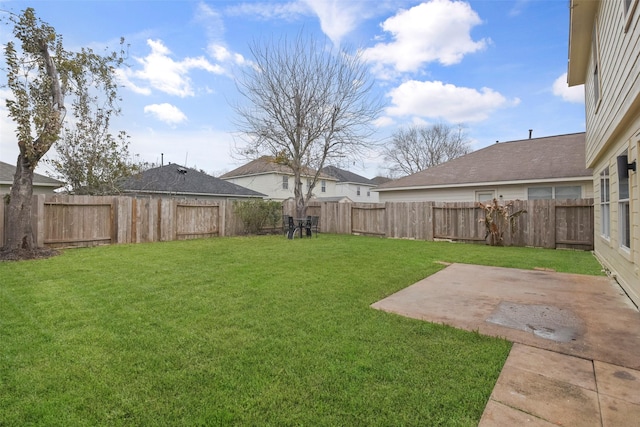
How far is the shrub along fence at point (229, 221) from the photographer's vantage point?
336 inches

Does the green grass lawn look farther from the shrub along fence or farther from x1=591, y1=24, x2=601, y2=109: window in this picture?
x1=591, y1=24, x2=601, y2=109: window

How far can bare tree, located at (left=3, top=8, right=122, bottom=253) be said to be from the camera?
6.99 meters

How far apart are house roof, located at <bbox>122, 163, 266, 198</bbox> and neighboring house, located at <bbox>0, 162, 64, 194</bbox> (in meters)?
2.65

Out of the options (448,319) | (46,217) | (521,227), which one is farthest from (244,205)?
(448,319)

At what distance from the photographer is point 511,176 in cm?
1240

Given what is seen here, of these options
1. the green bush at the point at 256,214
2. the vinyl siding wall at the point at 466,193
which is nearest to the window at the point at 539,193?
the vinyl siding wall at the point at 466,193

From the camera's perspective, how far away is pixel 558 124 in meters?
19.3

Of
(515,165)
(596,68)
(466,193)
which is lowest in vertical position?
(466,193)

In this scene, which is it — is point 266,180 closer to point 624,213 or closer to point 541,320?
point 624,213

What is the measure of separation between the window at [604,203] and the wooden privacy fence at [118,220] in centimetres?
1094

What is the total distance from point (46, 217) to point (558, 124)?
24.5 meters

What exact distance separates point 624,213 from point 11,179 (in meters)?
18.5

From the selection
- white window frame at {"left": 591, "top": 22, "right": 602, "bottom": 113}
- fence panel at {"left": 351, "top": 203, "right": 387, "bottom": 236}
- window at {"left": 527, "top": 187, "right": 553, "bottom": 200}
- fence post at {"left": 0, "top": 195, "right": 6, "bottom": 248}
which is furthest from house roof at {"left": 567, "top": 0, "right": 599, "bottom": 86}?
fence post at {"left": 0, "top": 195, "right": 6, "bottom": 248}

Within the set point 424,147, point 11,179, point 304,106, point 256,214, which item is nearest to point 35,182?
point 11,179
